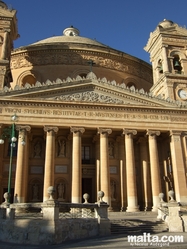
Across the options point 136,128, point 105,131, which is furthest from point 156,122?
point 105,131

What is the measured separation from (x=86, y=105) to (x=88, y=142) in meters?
4.30

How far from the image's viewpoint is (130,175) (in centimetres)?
2284

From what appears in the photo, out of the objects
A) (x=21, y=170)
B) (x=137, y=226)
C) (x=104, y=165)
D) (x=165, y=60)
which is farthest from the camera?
(x=165, y=60)

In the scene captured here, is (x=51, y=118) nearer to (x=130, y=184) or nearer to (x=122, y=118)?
(x=122, y=118)

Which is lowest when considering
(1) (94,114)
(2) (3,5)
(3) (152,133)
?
(3) (152,133)

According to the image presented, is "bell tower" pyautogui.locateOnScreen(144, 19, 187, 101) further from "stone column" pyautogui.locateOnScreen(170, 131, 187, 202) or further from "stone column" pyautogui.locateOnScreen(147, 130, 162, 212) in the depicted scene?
"stone column" pyautogui.locateOnScreen(147, 130, 162, 212)

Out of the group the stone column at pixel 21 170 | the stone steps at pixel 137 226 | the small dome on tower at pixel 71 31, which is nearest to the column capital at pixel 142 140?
the stone column at pixel 21 170

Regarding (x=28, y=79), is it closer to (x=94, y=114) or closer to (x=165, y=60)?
(x=94, y=114)

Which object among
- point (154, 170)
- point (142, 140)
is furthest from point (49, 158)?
point (142, 140)

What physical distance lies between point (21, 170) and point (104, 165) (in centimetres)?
620

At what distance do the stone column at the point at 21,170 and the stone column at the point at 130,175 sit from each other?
773 cm

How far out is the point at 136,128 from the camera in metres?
24.0

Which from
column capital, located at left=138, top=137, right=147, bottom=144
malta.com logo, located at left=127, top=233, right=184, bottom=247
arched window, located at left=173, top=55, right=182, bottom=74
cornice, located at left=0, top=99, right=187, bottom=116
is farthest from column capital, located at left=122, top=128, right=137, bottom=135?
malta.com logo, located at left=127, top=233, right=184, bottom=247

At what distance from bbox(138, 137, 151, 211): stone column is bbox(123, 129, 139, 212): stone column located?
6.71 feet
